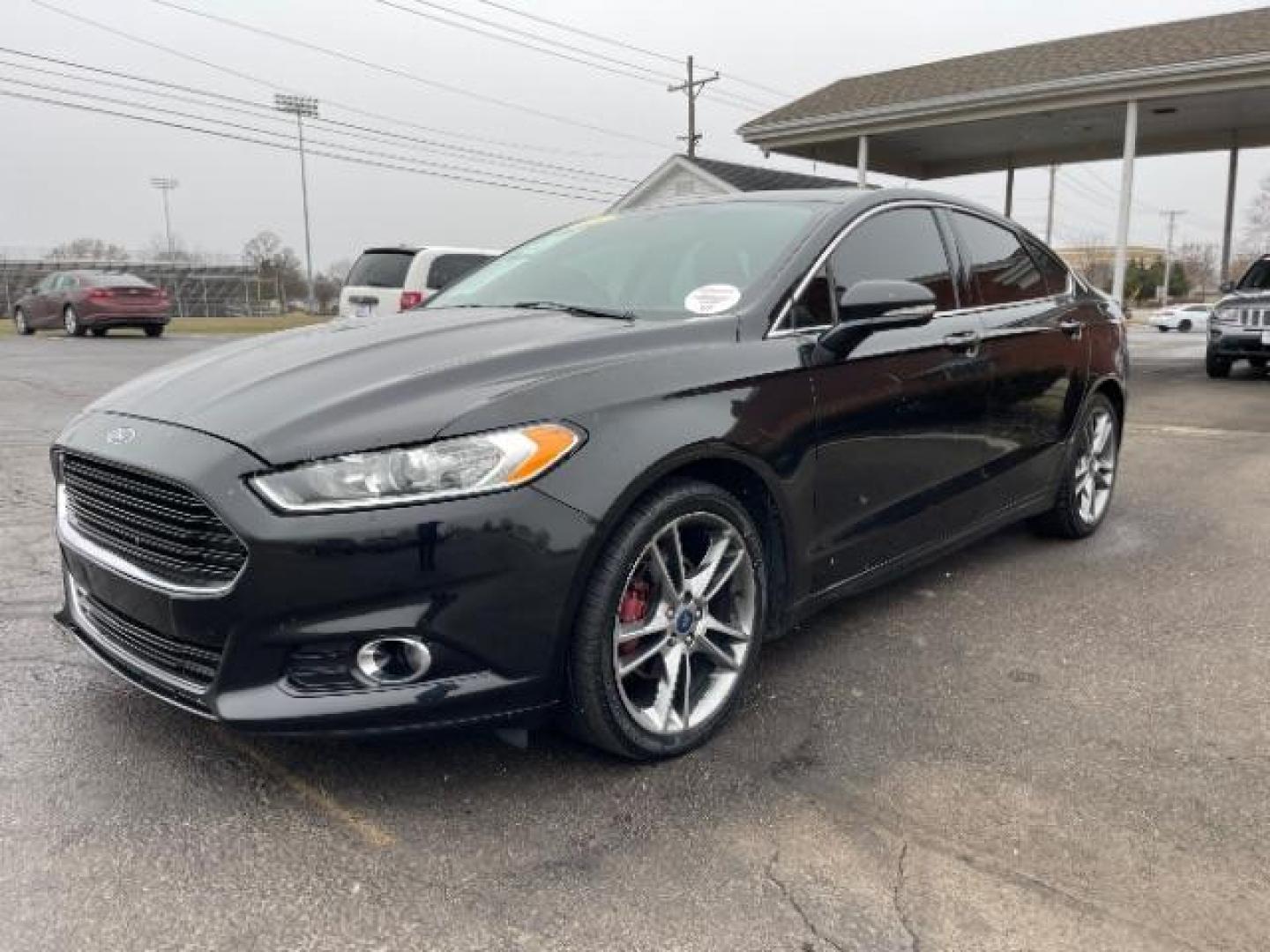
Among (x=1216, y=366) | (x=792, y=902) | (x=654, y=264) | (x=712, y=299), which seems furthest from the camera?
(x=1216, y=366)

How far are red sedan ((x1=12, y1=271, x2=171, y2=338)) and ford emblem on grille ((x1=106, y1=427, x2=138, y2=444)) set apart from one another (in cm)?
2103

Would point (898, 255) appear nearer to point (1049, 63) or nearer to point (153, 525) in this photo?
point (153, 525)

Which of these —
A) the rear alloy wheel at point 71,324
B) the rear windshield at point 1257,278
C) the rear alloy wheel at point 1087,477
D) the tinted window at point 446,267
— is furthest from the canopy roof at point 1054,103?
the rear alloy wheel at point 71,324

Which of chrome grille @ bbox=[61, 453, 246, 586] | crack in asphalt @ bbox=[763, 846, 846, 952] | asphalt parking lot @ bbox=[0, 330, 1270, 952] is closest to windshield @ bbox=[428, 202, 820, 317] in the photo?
asphalt parking lot @ bbox=[0, 330, 1270, 952]

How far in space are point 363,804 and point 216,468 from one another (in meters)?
0.89

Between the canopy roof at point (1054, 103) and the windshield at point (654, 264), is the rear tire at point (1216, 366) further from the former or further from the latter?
the windshield at point (654, 264)

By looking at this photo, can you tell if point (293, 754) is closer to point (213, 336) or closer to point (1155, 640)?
point (1155, 640)

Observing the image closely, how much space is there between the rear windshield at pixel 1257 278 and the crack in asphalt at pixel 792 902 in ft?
44.3

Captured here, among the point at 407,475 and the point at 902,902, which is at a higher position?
the point at 407,475

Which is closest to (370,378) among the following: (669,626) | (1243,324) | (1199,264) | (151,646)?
(151,646)

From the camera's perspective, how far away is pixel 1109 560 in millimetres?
4703

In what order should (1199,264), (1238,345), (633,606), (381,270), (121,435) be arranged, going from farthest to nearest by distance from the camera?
(1199,264) → (381,270) → (1238,345) → (633,606) → (121,435)

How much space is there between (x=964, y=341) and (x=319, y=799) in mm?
2734

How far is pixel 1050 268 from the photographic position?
191 inches
